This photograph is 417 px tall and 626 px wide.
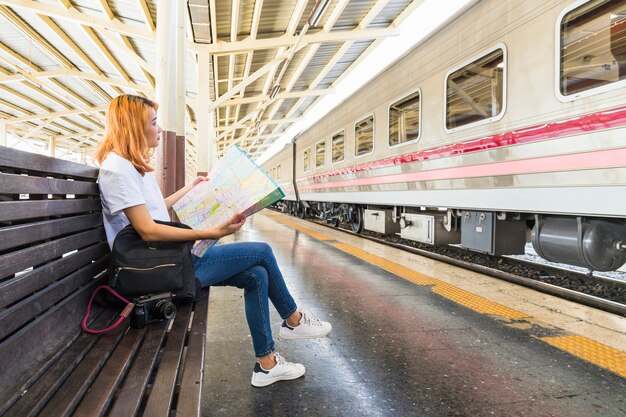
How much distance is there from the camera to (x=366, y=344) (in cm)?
271

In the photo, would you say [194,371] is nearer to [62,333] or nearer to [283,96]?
[62,333]

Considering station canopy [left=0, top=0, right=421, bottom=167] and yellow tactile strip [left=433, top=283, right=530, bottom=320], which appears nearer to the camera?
yellow tactile strip [left=433, top=283, right=530, bottom=320]

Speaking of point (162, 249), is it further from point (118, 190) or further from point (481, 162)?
point (481, 162)

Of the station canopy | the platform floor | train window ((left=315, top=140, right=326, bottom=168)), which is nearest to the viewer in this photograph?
the platform floor

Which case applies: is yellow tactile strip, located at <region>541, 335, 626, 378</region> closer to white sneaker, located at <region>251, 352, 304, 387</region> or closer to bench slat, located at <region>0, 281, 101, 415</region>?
white sneaker, located at <region>251, 352, 304, 387</region>

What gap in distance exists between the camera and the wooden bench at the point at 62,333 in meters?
1.19

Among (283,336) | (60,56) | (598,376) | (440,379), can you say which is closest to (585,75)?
(598,376)

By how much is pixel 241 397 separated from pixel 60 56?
1350 cm

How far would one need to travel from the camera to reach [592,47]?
342cm

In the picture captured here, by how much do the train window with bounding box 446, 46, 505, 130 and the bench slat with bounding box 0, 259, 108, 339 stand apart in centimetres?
414

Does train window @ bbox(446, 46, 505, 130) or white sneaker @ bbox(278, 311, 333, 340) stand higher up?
train window @ bbox(446, 46, 505, 130)

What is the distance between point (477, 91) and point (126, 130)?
4096 millimetres

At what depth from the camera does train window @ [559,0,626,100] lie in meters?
3.25

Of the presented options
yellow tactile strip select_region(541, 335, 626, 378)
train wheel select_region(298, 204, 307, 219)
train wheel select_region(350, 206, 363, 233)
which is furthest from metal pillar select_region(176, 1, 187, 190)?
train wheel select_region(298, 204, 307, 219)
